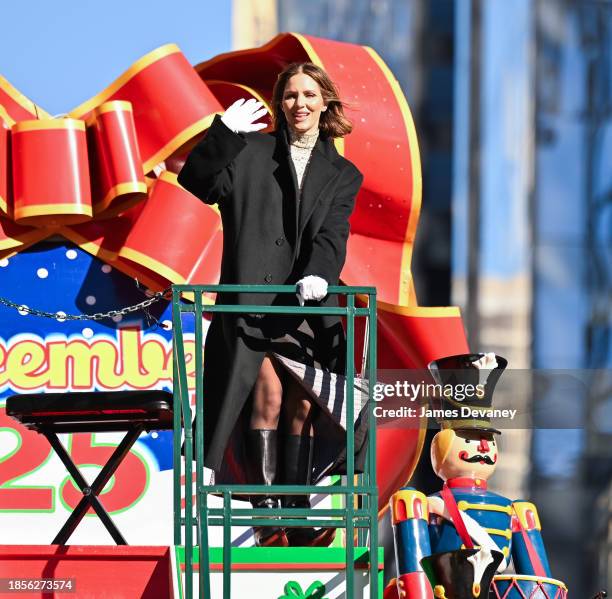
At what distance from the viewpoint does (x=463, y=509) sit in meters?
5.74

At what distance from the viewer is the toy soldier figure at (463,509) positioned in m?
5.52

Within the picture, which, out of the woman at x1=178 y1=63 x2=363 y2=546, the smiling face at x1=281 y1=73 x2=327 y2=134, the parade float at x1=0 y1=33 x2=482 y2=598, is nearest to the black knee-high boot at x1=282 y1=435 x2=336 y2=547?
the woman at x1=178 y1=63 x2=363 y2=546

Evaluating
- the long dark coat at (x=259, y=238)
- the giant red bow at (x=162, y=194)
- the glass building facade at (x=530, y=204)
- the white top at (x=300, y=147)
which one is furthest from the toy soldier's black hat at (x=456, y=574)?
the glass building facade at (x=530, y=204)

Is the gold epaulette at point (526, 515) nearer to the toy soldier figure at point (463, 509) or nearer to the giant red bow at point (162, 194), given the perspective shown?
the toy soldier figure at point (463, 509)

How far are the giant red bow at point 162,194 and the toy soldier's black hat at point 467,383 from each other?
1.96 metres

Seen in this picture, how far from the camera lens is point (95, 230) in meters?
7.90

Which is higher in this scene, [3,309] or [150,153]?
[150,153]

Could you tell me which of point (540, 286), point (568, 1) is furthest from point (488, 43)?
point (540, 286)

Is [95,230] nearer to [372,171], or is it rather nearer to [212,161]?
[372,171]

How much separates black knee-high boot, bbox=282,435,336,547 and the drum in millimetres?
744

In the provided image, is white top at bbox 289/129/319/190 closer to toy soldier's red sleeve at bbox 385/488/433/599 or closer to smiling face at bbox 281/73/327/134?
smiling face at bbox 281/73/327/134

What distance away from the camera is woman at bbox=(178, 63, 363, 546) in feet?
16.9

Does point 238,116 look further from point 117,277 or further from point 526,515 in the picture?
point 117,277

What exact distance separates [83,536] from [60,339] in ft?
3.41
